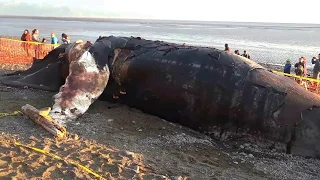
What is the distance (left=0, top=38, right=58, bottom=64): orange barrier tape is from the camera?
59.3ft

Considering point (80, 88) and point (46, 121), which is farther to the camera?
point (80, 88)

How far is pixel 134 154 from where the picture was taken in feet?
23.3

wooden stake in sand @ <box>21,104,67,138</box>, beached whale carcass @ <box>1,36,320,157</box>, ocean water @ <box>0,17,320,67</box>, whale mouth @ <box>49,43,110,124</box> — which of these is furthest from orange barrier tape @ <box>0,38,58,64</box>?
ocean water @ <box>0,17,320,67</box>

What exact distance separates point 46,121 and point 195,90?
3402mm

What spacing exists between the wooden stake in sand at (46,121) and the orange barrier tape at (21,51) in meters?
10.2

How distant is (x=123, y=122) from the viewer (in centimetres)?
926

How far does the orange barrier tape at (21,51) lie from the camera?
59.3ft

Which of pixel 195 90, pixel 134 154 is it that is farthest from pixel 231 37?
pixel 134 154

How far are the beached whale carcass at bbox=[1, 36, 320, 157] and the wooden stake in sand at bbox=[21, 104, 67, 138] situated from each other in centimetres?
58

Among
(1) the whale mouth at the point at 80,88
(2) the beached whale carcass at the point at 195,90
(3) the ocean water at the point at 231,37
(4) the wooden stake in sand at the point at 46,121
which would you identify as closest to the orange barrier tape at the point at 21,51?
(2) the beached whale carcass at the point at 195,90

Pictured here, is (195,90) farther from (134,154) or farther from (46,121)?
(46,121)

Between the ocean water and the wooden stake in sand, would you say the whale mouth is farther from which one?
the ocean water

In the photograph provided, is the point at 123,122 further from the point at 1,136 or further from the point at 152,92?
the point at 1,136

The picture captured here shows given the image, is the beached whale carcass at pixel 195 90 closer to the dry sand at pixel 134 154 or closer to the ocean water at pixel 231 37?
the dry sand at pixel 134 154
